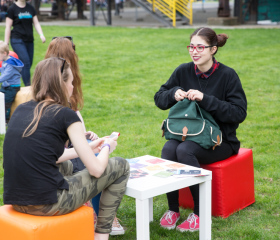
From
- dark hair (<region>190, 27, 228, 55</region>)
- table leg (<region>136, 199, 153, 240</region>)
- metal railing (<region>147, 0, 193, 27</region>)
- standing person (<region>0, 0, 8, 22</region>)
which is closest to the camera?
table leg (<region>136, 199, 153, 240</region>)

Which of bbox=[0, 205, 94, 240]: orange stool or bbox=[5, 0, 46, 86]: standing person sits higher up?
bbox=[5, 0, 46, 86]: standing person

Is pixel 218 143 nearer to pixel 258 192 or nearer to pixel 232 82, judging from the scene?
pixel 232 82

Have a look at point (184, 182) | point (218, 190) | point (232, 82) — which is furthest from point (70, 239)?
point (232, 82)

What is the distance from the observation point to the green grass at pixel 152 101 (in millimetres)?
3664

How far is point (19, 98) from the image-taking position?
20.6 ft

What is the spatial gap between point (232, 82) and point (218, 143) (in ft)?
1.62

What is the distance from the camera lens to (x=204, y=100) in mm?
3502

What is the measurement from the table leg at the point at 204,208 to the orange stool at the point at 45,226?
828mm

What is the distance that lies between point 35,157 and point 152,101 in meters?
5.07

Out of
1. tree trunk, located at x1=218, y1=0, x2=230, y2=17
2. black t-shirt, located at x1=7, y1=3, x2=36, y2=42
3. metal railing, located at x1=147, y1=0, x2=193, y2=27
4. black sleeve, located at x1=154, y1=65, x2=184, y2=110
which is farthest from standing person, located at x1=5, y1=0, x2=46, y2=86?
tree trunk, located at x1=218, y1=0, x2=230, y2=17

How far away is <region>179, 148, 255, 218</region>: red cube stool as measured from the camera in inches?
140

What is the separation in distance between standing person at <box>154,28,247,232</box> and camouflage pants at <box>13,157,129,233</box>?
0.66 meters

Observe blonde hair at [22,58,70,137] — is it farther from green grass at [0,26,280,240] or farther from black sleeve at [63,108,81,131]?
green grass at [0,26,280,240]

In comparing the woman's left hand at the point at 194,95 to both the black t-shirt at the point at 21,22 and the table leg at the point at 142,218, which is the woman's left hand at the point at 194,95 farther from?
the black t-shirt at the point at 21,22
